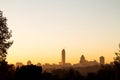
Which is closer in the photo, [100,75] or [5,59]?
[5,59]

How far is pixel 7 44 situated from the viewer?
58.3m

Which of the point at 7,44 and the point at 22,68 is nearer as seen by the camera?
the point at 7,44

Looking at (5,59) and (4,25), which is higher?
(4,25)

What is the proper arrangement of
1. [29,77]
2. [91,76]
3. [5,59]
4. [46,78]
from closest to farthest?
[5,59] → [29,77] → [46,78] → [91,76]

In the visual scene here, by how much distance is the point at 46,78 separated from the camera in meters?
119

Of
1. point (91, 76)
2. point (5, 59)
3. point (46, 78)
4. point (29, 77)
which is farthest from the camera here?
point (91, 76)

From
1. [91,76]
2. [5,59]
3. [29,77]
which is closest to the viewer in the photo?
[5,59]

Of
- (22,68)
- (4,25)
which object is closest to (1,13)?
(4,25)

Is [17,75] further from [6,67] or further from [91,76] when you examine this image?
[91,76]

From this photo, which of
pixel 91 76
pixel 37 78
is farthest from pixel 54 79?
pixel 37 78

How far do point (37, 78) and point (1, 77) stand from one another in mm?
22543

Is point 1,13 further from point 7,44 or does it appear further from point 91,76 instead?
point 91,76

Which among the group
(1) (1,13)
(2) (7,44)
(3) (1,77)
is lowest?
(3) (1,77)

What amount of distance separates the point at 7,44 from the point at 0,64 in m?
3.42
